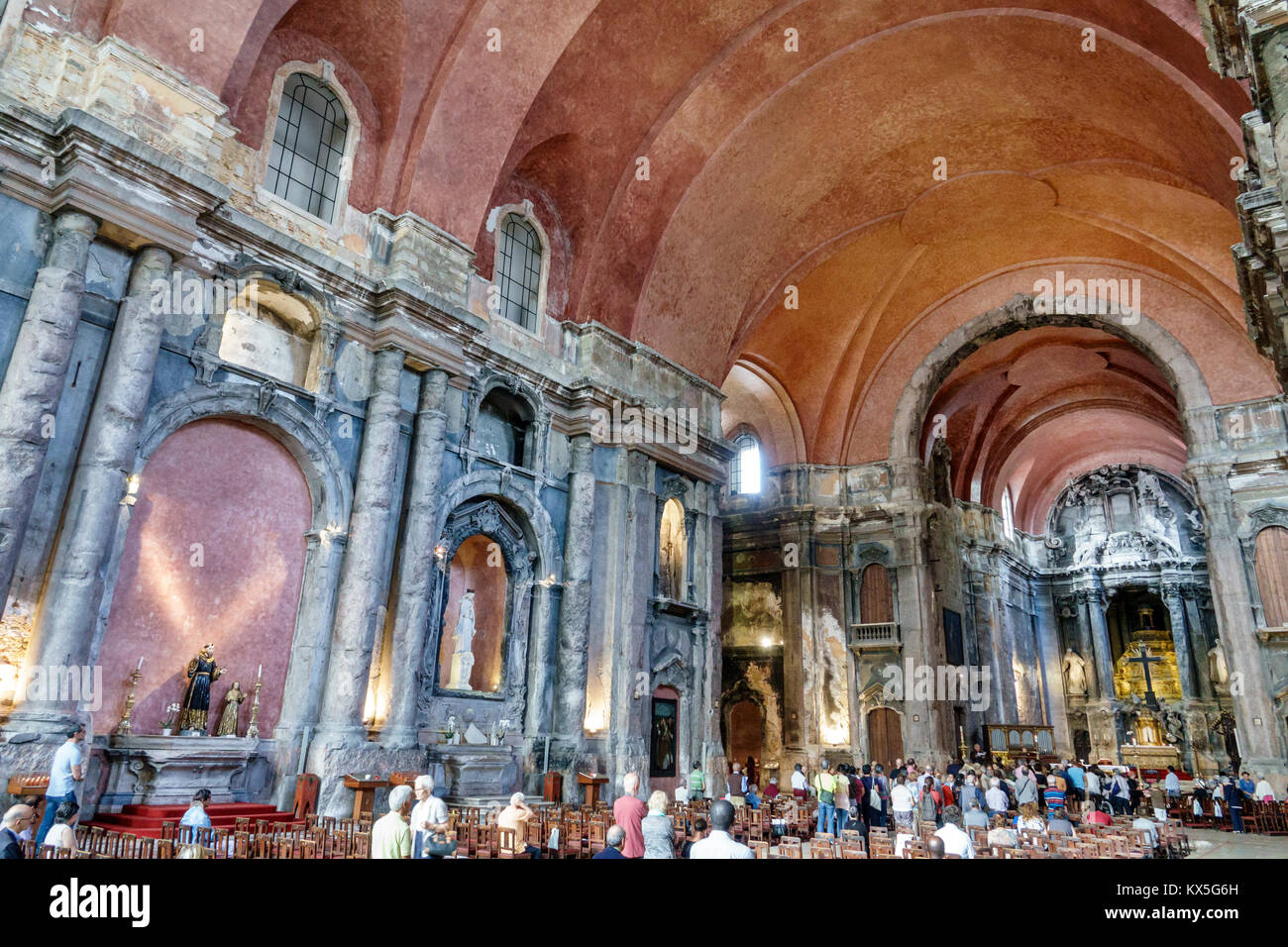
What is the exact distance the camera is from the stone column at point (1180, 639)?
113 ft

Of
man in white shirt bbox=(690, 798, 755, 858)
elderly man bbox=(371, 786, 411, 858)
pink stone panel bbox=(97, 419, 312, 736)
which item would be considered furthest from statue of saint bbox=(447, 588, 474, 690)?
man in white shirt bbox=(690, 798, 755, 858)

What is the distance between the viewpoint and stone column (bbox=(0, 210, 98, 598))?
8.91m

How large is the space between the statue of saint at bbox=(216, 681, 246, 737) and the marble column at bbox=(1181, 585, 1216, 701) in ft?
123

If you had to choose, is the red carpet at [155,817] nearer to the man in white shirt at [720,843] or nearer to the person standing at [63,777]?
the person standing at [63,777]

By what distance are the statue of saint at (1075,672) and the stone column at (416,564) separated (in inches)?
1341

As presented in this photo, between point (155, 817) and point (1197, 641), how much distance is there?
39387 millimetres

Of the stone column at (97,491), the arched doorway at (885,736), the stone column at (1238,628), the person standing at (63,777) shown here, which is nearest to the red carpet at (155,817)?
the person standing at (63,777)

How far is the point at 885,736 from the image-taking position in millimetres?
23703

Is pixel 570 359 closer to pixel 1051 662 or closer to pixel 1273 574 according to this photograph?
pixel 1273 574

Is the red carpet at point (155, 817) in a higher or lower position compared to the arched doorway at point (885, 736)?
lower

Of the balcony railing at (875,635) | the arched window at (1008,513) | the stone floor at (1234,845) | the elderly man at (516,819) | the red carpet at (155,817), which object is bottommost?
the stone floor at (1234,845)

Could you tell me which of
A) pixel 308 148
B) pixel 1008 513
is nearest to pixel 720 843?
pixel 308 148

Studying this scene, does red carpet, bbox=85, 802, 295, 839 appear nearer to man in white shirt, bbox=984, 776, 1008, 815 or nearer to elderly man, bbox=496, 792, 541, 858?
elderly man, bbox=496, 792, 541, 858
